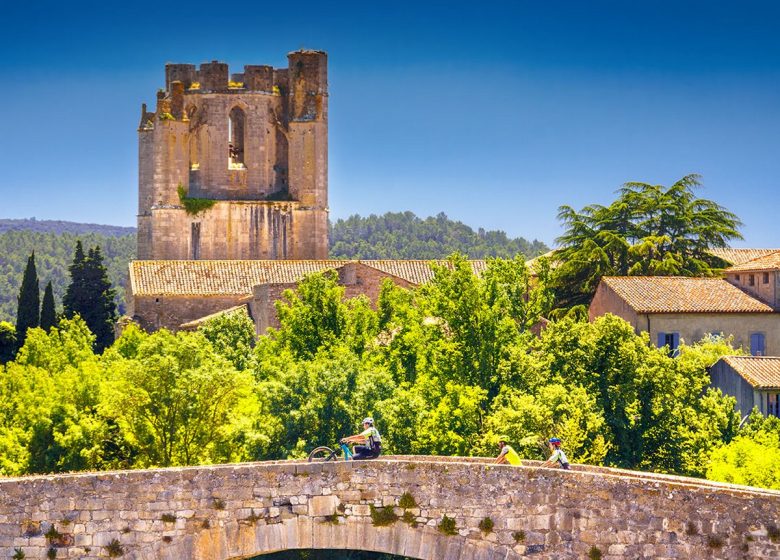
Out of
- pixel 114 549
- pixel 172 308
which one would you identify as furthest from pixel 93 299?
pixel 114 549

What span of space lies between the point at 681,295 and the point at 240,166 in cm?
4046

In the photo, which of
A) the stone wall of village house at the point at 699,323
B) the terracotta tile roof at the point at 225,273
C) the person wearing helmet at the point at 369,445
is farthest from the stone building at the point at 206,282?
the person wearing helmet at the point at 369,445

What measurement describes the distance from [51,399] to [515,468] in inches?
986

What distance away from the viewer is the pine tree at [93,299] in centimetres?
7862

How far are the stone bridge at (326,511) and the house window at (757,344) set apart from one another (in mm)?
36126

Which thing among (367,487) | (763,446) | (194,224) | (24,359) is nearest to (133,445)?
(763,446)

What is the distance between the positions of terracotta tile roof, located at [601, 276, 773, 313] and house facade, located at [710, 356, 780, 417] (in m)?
5.53

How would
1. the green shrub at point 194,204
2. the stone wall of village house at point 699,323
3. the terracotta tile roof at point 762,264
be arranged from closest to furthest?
the stone wall of village house at point 699,323, the terracotta tile roof at point 762,264, the green shrub at point 194,204

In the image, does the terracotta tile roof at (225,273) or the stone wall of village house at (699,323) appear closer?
the stone wall of village house at (699,323)

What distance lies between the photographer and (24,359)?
6184 centimetres

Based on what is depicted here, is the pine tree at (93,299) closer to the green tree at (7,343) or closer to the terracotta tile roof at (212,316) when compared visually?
the green tree at (7,343)

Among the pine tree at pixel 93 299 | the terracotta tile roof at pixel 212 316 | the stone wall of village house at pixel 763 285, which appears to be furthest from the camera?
the pine tree at pixel 93 299

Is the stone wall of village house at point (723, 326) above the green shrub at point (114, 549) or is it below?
above

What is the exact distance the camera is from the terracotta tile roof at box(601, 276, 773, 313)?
193 ft
